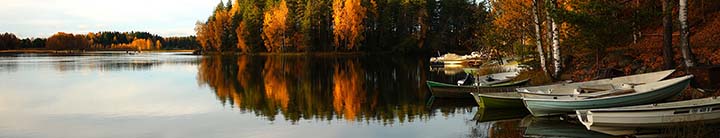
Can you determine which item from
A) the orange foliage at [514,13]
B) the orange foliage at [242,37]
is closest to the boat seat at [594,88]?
the orange foliage at [514,13]

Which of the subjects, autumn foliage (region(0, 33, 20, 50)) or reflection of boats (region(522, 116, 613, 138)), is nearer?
reflection of boats (region(522, 116, 613, 138))

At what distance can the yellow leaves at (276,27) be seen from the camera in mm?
89312

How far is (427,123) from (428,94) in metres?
7.83

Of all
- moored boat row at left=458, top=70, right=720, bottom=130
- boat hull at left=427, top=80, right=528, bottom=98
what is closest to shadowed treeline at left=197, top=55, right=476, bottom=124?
boat hull at left=427, top=80, right=528, bottom=98

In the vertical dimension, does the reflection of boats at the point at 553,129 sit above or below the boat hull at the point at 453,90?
below

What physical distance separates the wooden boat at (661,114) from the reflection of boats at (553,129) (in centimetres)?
53

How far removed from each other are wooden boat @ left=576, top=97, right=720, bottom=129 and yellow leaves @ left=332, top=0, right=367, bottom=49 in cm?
7016

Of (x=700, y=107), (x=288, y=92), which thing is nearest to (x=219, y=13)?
(x=288, y=92)

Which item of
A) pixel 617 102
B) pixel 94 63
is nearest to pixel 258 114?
pixel 617 102

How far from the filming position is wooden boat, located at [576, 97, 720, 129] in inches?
499

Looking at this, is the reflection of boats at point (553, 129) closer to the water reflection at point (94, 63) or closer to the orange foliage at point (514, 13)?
the orange foliage at point (514, 13)

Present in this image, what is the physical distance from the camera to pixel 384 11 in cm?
9056

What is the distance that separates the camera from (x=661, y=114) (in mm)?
12766

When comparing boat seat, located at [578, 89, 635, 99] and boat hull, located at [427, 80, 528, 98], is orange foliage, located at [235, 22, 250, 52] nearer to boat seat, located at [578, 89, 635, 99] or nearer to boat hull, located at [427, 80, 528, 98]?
boat hull, located at [427, 80, 528, 98]
